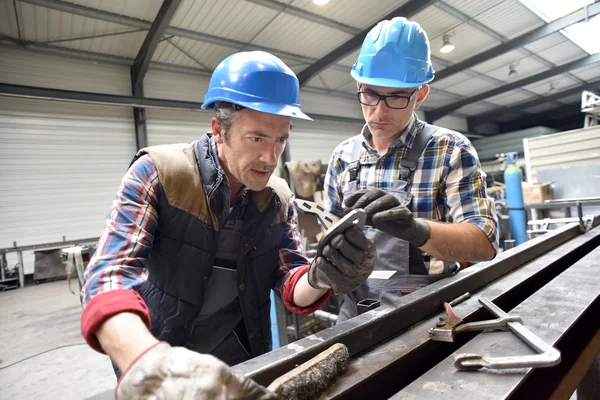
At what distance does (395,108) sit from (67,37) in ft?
19.1

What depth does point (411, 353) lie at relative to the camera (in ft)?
2.61

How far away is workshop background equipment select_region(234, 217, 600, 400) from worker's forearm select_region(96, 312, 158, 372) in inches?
7.7

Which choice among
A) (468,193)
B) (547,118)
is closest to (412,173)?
(468,193)

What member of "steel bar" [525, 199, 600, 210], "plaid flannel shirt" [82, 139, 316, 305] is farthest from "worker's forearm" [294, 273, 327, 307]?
"steel bar" [525, 199, 600, 210]

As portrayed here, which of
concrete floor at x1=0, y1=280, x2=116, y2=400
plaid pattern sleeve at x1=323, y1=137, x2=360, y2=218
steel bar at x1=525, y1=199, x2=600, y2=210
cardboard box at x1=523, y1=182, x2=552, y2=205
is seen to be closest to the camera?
plaid pattern sleeve at x1=323, y1=137, x2=360, y2=218

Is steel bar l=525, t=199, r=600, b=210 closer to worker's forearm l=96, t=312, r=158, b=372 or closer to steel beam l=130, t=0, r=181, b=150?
worker's forearm l=96, t=312, r=158, b=372

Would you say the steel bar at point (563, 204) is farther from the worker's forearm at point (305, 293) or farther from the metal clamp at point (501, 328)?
the worker's forearm at point (305, 293)

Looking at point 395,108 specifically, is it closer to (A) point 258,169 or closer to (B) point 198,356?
(A) point 258,169

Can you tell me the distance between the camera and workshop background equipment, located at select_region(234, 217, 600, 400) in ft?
2.16

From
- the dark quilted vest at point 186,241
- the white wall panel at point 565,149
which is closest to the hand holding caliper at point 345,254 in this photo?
the dark quilted vest at point 186,241

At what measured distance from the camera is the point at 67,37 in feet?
16.9

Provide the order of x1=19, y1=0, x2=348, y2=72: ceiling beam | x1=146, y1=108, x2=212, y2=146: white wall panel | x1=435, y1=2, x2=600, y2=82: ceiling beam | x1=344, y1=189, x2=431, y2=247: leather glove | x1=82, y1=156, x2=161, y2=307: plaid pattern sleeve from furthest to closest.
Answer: x1=146, y1=108, x2=212, y2=146: white wall panel, x1=435, y1=2, x2=600, y2=82: ceiling beam, x1=19, y1=0, x2=348, y2=72: ceiling beam, x1=344, y1=189, x2=431, y2=247: leather glove, x1=82, y1=156, x2=161, y2=307: plaid pattern sleeve

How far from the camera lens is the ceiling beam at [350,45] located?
17.6 ft

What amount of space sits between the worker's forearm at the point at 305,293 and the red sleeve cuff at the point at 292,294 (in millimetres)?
17
